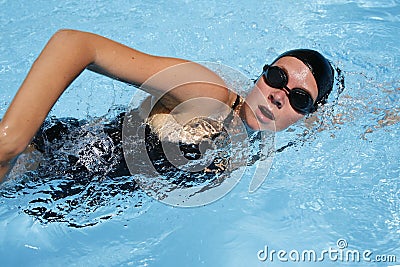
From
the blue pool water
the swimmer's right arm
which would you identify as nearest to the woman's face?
the blue pool water

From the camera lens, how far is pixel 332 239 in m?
3.00

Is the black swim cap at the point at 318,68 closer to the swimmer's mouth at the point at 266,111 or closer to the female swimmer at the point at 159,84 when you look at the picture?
the female swimmer at the point at 159,84

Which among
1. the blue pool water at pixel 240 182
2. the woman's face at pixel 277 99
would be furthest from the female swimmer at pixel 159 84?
the blue pool water at pixel 240 182

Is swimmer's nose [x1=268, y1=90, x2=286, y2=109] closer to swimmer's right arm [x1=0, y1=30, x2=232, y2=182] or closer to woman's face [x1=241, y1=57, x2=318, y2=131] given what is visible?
woman's face [x1=241, y1=57, x2=318, y2=131]

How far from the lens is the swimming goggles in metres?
2.42

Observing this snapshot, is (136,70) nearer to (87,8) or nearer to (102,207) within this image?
(102,207)

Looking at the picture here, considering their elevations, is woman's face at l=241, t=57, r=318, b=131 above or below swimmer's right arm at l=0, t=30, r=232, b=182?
above

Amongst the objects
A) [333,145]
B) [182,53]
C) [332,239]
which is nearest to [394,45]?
[333,145]

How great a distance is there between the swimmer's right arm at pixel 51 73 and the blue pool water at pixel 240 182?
0.74 metres

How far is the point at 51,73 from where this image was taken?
1.71 m

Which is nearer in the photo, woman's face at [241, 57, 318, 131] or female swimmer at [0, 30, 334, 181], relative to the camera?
female swimmer at [0, 30, 334, 181]

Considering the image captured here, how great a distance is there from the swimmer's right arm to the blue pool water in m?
0.74

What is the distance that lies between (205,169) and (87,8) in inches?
108

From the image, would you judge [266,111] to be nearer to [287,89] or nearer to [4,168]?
[287,89]
